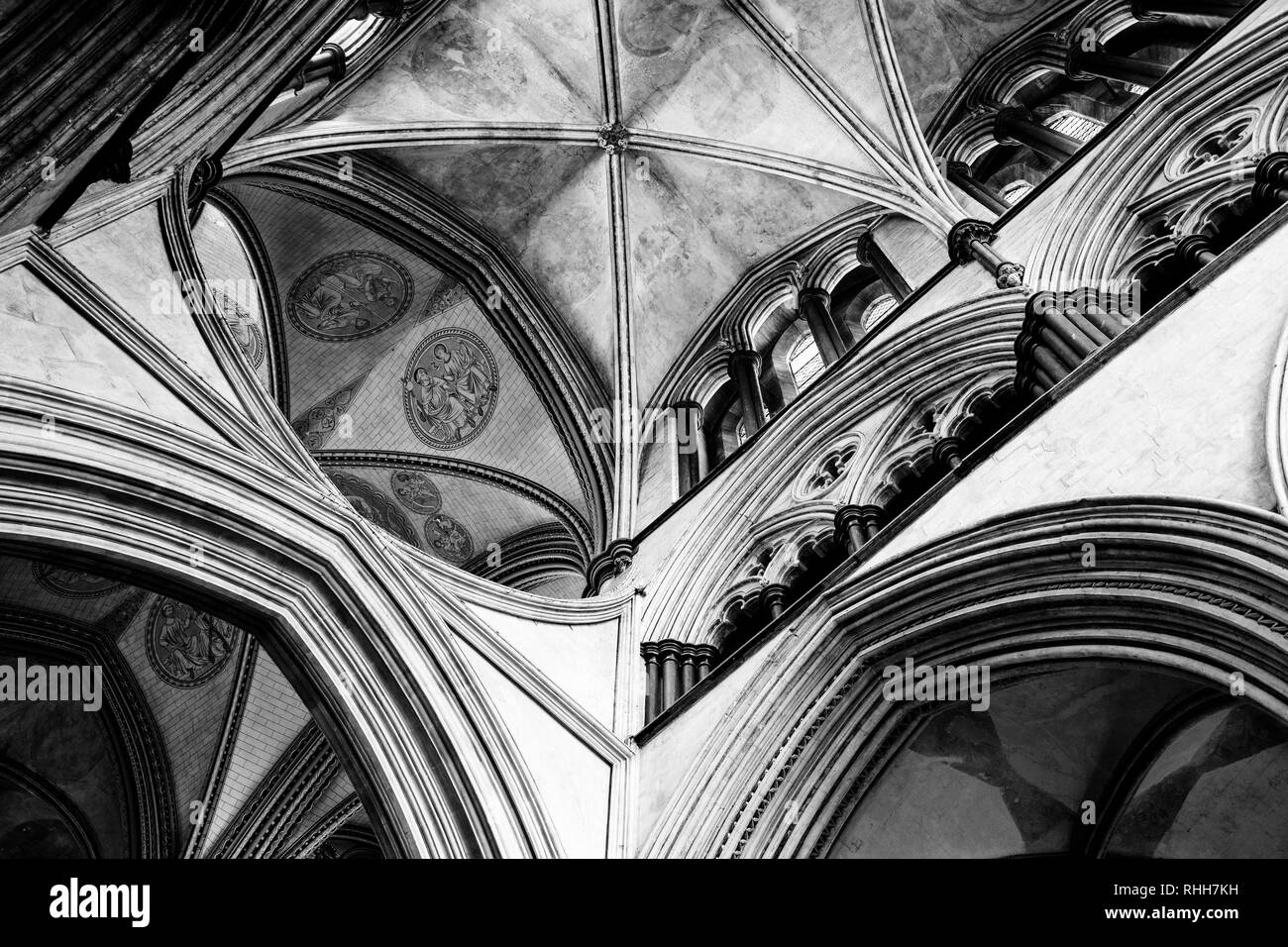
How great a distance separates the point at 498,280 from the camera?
13211mm

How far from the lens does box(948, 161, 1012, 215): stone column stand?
10.4 m

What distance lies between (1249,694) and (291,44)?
22.7ft

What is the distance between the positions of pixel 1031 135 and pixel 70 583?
9367 mm

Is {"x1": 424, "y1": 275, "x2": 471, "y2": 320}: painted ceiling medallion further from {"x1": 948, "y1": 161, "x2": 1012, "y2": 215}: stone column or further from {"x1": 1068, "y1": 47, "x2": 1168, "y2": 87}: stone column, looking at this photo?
{"x1": 1068, "y1": 47, "x2": 1168, "y2": 87}: stone column

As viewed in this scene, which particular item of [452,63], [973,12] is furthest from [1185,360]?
[452,63]

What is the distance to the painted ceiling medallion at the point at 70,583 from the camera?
11.2 metres

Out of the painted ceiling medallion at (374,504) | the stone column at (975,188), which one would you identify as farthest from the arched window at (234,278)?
the stone column at (975,188)

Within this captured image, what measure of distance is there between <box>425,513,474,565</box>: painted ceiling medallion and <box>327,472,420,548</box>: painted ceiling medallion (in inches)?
7.0

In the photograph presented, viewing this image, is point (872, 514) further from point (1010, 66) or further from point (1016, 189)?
point (1010, 66)

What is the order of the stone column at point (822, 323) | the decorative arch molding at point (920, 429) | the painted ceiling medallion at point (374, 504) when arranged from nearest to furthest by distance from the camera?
the decorative arch molding at point (920, 429) → the stone column at point (822, 323) → the painted ceiling medallion at point (374, 504)

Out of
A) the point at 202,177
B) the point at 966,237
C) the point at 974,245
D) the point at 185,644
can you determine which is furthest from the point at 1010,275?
the point at 185,644

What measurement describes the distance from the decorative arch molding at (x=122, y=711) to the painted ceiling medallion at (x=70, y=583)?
0.88 ft
